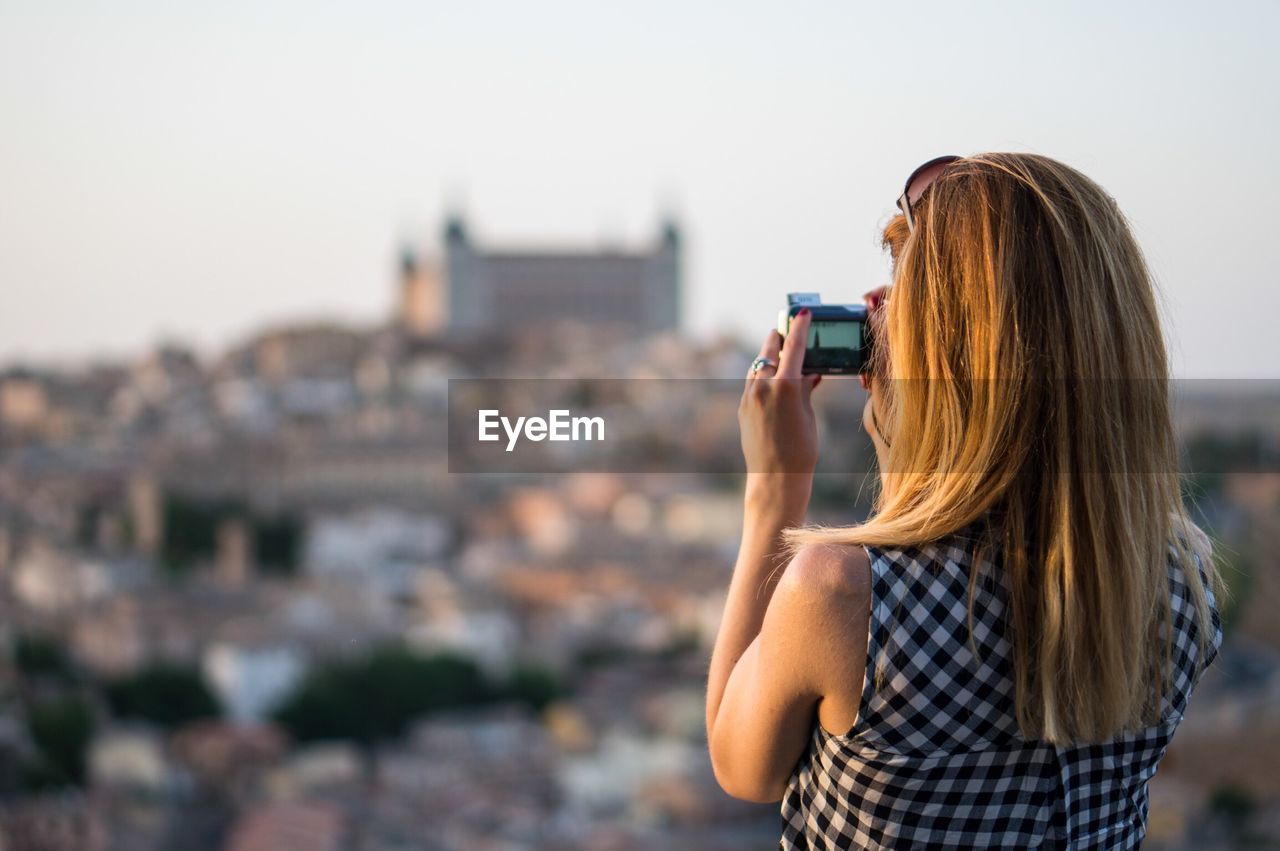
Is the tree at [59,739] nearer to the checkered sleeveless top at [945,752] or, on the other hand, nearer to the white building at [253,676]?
the white building at [253,676]

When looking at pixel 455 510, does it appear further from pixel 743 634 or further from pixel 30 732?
pixel 743 634

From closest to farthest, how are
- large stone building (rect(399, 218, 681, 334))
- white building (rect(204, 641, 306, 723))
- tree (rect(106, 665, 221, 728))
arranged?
tree (rect(106, 665, 221, 728)) < white building (rect(204, 641, 306, 723)) < large stone building (rect(399, 218, 681, 334))

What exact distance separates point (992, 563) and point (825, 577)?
0.04m

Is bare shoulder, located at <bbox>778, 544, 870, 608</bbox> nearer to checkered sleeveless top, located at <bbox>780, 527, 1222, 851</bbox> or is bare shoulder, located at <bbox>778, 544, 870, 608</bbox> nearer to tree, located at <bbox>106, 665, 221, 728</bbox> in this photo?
checkered sleeveless top, located at <bbox>780, 527, 1222, 851</bbox>

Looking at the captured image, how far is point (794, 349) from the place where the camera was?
0.46 metres

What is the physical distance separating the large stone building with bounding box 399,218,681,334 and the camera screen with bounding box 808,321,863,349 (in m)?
25.9

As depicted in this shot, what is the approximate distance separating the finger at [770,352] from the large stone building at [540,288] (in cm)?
2589

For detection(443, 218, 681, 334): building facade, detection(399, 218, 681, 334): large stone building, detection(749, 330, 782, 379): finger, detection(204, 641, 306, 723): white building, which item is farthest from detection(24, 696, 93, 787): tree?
detection(443, 218, 681, 334): building facade

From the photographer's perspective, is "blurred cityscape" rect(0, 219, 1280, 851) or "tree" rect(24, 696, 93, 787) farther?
"tree" rect(24, 696, 93, 787)

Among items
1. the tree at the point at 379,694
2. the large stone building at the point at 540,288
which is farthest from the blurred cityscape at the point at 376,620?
the large stone building at the point at 540,288

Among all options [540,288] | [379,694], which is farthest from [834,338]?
[540,288]

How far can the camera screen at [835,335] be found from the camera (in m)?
0.47

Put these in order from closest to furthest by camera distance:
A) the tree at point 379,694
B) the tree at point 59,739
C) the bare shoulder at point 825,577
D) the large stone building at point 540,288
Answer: the bare shoulder at point 825,577 → the tree at point 59,739 → the tree at point 379,694 → the large stone building at point 540,288

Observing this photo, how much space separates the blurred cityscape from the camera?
8859mm
